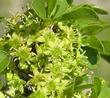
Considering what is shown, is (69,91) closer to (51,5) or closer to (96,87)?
(96,87)

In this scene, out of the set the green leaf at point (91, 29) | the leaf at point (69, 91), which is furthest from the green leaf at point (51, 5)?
the leaf at point (69, 91)

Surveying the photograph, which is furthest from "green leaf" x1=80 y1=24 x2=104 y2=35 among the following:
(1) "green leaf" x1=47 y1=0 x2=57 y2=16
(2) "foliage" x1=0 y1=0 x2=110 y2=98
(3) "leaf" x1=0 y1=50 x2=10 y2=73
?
(3) "leaf" x1=0 y1=50 x2=10 y2=73

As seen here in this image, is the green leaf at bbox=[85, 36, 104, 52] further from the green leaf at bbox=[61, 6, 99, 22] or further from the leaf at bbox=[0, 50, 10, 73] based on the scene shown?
the leaf at bbox=[0, 50, 10, 73]

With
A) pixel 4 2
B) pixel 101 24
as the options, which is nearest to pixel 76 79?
pixel 101 24

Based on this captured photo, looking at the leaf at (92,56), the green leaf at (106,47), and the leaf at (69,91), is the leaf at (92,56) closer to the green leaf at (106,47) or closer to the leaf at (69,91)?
the green leaf at (106,47)

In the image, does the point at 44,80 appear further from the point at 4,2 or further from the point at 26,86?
the point at 4,2

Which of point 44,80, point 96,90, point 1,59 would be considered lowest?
point 96,90

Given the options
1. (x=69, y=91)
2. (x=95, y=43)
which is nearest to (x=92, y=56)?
(x=95, y=43)

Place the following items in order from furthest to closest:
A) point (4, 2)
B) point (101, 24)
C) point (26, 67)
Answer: point (4, 2) → point (101, 24) → point (26, 67)
